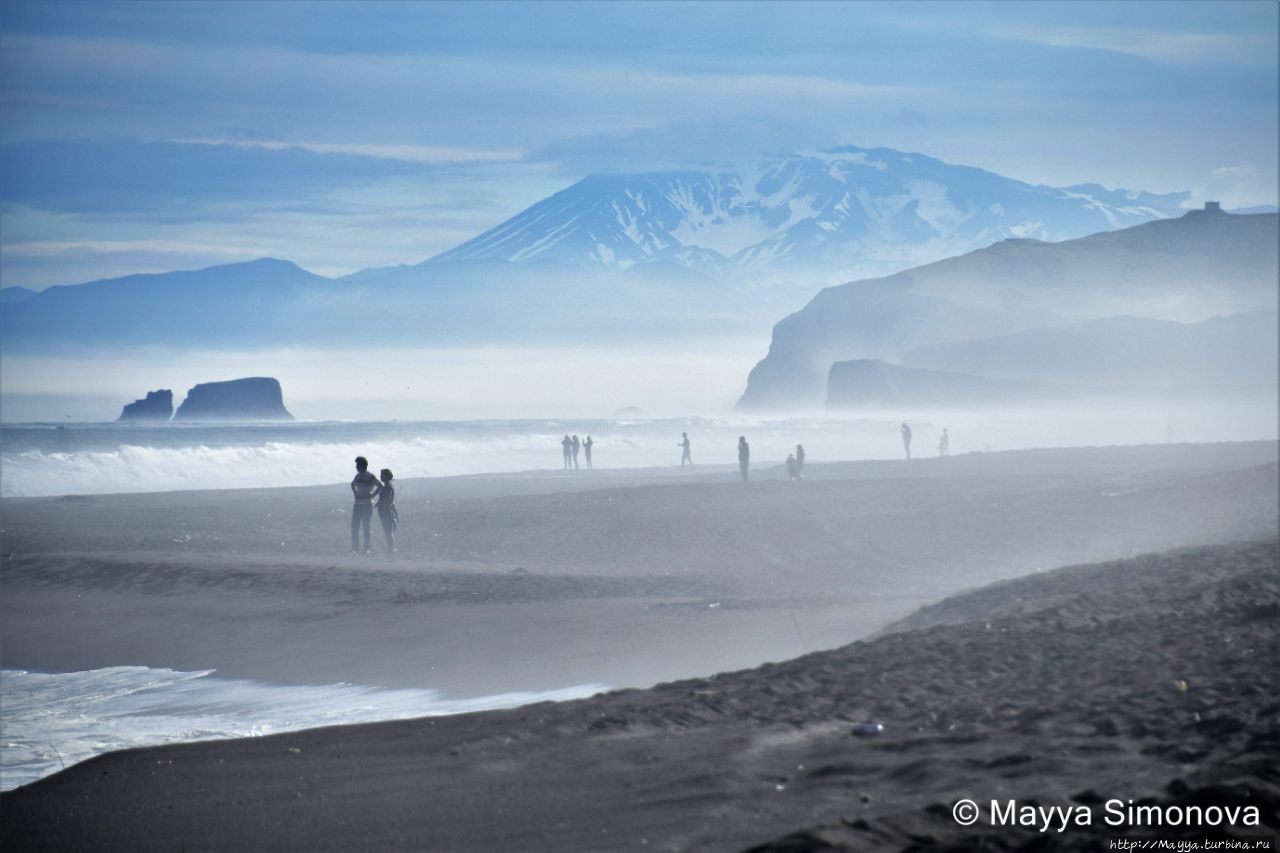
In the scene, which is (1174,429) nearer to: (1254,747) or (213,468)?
(213,468)

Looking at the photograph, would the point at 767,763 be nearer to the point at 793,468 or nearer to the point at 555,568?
the point at 555,568

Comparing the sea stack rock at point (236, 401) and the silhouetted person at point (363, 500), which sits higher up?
the sea stack rock at point (236, 401)

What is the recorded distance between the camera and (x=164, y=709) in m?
10.3

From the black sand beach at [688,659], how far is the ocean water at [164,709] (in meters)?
0.60

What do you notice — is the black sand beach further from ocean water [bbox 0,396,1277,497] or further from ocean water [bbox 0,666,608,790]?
ocean water [bbox 0,396,1277,497]

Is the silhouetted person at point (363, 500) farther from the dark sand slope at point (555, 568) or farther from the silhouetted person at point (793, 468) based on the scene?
the silhouetted person at point (793, 468)

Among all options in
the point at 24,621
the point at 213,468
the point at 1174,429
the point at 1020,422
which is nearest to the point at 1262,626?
the point at 24,621

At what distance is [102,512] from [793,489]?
16726 millimetres

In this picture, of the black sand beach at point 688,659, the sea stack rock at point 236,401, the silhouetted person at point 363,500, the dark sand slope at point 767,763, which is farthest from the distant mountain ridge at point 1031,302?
the sea stack rock at point 236,401

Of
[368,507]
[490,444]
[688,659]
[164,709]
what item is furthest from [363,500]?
[490,444]

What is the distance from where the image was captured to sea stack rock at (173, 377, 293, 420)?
319 feet

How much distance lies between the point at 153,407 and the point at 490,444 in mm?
31783

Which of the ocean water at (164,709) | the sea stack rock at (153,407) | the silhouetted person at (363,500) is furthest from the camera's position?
the sea stack rock at (153,407)

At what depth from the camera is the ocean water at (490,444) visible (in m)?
40.3
